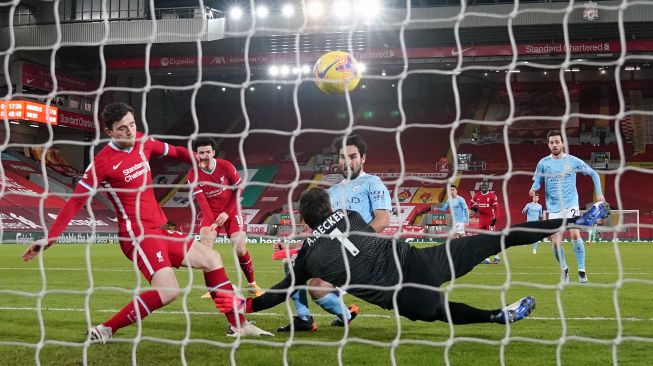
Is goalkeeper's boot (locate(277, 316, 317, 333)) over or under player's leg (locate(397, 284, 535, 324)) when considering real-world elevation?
under

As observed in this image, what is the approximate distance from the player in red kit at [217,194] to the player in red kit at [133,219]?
1443 mm

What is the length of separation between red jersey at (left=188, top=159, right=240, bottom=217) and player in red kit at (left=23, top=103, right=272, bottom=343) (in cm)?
185

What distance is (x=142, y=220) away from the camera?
5.14 meters

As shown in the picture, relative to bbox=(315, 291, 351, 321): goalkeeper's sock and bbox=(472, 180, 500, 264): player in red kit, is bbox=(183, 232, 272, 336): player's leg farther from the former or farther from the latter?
bbox=(472, 180, 500, 264): player in red kit

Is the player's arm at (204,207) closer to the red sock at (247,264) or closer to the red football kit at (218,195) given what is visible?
the red football kit at (218,195)

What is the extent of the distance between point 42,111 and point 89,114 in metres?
5.09

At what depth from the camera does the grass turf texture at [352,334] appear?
4.31m

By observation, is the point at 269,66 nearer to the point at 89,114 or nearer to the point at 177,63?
the point at 177,63

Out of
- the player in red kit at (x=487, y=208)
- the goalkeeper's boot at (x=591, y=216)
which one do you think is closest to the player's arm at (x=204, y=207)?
the goalkeeper's boot at (x=591, y=216)

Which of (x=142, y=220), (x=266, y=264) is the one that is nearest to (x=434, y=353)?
(x=142, y=220)

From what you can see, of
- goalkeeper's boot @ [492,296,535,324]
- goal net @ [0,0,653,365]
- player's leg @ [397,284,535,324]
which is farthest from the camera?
goal net @ [0,0,653,365]

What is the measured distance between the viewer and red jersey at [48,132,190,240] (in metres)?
4.88

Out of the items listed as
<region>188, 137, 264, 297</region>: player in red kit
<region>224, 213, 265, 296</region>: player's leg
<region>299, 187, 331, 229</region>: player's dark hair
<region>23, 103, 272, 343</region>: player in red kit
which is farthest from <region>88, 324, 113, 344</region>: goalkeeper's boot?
<region>224, 213, 265, 296</region>: player's leg

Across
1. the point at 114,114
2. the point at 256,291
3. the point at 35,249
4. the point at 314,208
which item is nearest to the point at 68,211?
the point at 35,249
